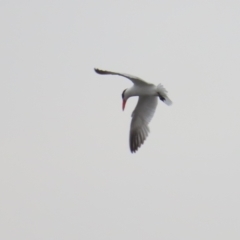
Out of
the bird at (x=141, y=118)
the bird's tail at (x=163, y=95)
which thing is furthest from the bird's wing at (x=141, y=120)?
the bird's tail at (x=163, y=95)

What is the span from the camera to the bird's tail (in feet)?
71.3

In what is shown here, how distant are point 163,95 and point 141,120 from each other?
1.94 meters

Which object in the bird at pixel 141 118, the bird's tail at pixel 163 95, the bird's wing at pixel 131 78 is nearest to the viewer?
the bird's wing at pixel 131 78

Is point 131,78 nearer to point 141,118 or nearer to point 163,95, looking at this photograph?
point 163,95

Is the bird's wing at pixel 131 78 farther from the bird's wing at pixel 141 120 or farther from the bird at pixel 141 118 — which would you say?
the bird's wing at pixel 141 120

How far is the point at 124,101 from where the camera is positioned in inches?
899

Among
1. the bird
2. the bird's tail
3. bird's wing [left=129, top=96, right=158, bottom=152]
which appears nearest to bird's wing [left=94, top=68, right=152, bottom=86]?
the bird's tail

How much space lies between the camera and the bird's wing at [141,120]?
23328 mm

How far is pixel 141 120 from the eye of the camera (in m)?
23.6

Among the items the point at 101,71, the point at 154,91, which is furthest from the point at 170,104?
the point at 101,71

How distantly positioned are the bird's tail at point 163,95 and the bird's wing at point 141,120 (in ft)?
4.39

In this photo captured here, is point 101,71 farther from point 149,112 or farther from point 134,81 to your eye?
point 149,112

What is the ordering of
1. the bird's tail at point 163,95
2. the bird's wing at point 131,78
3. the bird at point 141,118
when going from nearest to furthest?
1. the bird's wing at point 131,78
2. the bird's tail at point 163,95
3. the bird at point 141,118

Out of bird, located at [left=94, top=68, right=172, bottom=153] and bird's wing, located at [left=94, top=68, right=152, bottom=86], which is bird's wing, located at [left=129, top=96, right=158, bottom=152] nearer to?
bird, located at [left=94, top=68, right=172, bottom=153]
